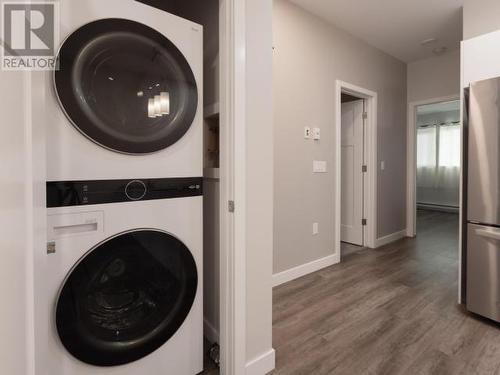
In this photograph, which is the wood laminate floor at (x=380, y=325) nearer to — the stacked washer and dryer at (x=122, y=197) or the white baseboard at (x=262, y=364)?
the white baseboard at (x=262, y=364)

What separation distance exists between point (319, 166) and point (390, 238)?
190 centimetres

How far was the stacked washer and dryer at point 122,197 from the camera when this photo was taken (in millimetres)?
940

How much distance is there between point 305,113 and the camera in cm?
273

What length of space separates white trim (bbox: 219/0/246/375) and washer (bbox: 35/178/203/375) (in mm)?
132

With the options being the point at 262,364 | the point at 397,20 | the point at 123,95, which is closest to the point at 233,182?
the point at 123,95

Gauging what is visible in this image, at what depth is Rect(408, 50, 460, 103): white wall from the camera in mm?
3627

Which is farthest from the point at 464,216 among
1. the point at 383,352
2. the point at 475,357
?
the point at 383,352

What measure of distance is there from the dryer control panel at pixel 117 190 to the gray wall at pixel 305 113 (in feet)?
4.62

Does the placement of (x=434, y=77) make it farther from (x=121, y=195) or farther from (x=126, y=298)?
(x=126, y=298)

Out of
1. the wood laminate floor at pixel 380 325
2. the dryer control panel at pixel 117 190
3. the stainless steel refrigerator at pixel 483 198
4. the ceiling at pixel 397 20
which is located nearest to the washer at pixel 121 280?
the dryer control panel at pixel 117 190

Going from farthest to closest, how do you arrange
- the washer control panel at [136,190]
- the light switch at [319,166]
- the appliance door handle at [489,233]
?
the light switch at [319,166] → the appliance door handle at [489,233] → the washer control panel at [136,190]

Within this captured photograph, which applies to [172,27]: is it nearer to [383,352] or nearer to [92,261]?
[92,261]

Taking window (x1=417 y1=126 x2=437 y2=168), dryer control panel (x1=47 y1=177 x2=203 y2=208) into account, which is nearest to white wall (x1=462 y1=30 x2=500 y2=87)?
dryer control panel (x1=47 y1=177 x2=203 y2=208)

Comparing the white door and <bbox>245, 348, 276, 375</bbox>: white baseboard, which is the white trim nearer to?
<bbox>245, 348, 276, 375</bbox>: white baseboard
